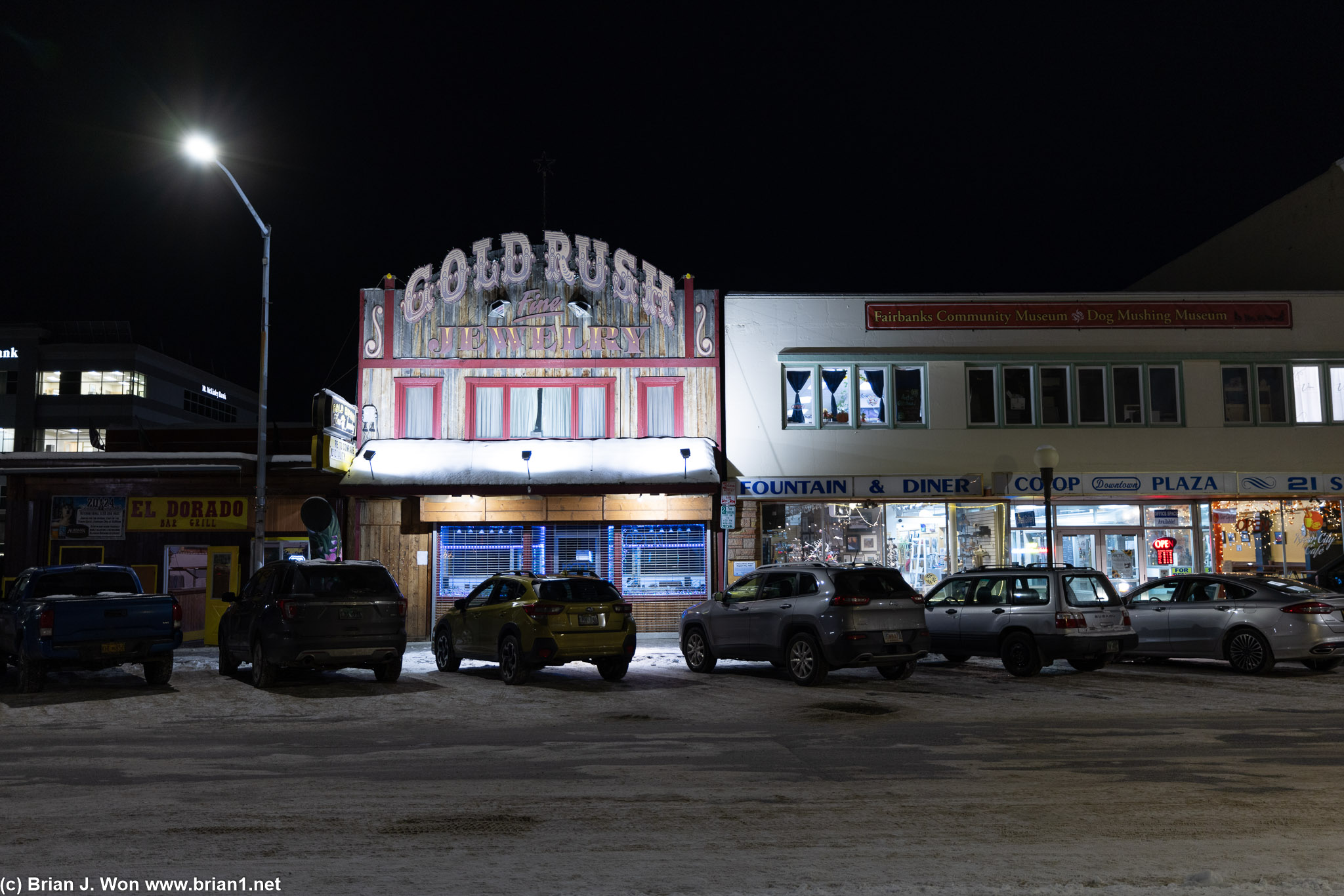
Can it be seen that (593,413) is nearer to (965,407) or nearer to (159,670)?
(965,407)

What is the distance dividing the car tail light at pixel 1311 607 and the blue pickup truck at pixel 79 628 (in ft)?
53.0

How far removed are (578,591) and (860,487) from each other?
960 centimetres

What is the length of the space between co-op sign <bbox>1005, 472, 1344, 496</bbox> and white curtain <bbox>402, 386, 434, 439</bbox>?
43.1 ft

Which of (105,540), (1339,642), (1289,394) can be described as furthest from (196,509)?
(1289,394)

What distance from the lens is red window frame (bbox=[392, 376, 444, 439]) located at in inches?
918

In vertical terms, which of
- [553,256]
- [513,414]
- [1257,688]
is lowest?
[1257,688]

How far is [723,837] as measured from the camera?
6398mm

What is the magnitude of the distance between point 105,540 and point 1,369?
224ft

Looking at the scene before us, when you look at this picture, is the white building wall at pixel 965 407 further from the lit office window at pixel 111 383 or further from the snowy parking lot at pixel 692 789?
the lit office window at pixel 111 383

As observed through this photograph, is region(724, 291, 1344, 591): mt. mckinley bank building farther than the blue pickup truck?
Yes

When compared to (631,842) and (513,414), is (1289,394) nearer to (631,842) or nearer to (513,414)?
(513,414)

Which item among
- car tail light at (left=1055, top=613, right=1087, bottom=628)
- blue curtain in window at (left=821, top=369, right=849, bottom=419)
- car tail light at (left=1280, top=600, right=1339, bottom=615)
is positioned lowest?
car tail light at (left=1055, top=613, right=1087, bottom=628)

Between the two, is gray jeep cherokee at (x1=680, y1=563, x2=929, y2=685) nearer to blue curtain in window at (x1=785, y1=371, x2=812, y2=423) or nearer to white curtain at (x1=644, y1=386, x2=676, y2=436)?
white curtain at (x1=644, y1=386, x2=676, y2=436)

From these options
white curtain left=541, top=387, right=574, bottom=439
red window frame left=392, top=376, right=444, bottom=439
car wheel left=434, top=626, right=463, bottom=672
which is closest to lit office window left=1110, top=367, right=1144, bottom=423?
white curtain left=541, top=387, right=574, bottom=439
